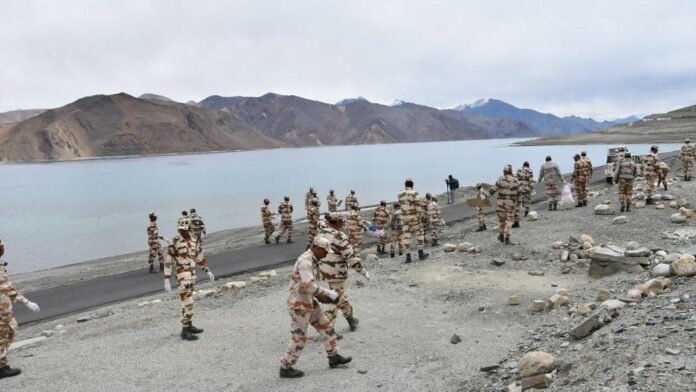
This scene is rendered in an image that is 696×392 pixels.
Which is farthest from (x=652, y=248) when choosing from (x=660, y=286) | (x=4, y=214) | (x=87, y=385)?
(x=4, y=214)

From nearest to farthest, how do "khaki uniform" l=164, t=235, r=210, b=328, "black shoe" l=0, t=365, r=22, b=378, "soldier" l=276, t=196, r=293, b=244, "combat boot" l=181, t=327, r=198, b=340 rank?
"black shoe" l=0, t=365, r=22, b=378 → "khaki uniform" l=164, t=235, r=210, b=328 → "combat boot" l=181, t=327, r=198, b=340 → "soldier" l=276, t=196, r=293, b=244

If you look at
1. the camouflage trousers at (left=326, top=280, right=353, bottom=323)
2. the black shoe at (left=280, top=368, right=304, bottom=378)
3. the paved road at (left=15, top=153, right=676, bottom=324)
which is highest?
the camouflage trousers at (left=326, top=280, right=353, bottom=323)

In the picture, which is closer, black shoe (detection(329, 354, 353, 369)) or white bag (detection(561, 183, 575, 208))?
black shoe (detection(329, 354, 353, 369))

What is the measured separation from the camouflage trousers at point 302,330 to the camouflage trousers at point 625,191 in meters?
14.5

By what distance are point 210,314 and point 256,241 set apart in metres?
15.9

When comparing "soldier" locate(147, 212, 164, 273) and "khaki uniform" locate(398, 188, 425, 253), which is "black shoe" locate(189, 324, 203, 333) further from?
"soldier" locate(147, 212, 164, 273)

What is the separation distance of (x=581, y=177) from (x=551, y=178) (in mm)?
1102

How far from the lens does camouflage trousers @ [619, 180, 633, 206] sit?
18406 mm

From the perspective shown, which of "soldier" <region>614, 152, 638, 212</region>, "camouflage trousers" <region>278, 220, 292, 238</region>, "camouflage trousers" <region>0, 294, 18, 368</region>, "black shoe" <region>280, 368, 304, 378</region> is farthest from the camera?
"camouflage trousers" <region>278, 220, 292, 238</region>

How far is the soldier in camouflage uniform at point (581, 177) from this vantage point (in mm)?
20516

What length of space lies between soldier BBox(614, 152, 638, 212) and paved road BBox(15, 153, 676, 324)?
393 inches

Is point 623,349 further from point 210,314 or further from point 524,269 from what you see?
Answer: point 210,314

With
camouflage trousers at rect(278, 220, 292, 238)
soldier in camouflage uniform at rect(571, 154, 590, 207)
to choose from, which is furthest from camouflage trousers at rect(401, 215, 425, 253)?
camouflage trousers at rect(278, 220, 292, 238)

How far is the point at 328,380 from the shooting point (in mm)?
7703
